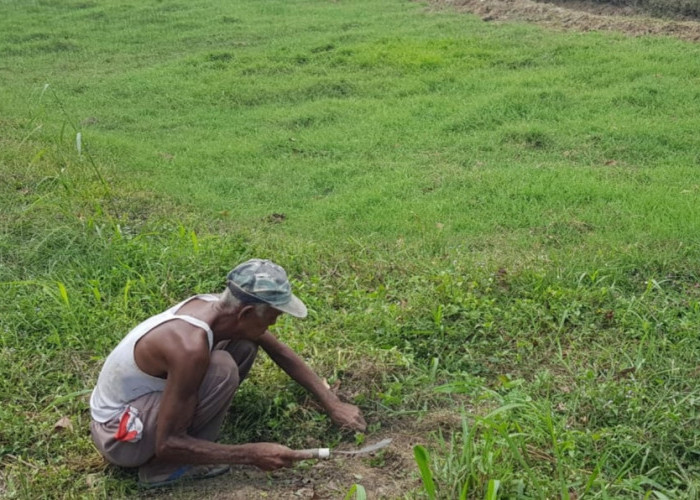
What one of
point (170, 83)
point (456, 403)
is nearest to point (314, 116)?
point (170, 83)

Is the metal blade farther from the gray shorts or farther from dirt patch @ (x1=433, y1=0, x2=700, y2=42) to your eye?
dirt patch @ (x1=433, y1=0, x2=700, y2=42)

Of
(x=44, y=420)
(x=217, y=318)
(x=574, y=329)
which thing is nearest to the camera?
(x=217, y=318)

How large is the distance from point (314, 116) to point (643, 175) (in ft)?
11.6

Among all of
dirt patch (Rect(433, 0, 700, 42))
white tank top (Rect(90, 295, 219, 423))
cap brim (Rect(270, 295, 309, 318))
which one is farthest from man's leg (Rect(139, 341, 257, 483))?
dirt patch (Rect(433, 0, 700, 42))

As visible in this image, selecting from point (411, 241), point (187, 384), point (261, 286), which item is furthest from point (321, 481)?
point (411, 241)

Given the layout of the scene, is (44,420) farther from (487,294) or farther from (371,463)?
(487,294)

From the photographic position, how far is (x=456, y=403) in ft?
12.3

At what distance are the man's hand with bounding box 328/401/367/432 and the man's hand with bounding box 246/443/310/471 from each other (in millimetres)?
425

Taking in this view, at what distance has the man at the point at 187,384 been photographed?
305cm

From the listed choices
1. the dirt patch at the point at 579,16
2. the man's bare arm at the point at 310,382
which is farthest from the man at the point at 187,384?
the dirt patch at the point at 579,16

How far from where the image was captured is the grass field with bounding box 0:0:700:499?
347 cm

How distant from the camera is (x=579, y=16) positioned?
1212 centimetres

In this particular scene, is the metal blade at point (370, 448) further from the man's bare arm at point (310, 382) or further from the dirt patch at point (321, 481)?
the man's bare arm at point (310, 382)

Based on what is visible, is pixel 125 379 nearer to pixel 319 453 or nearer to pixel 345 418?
pixel 319 453
